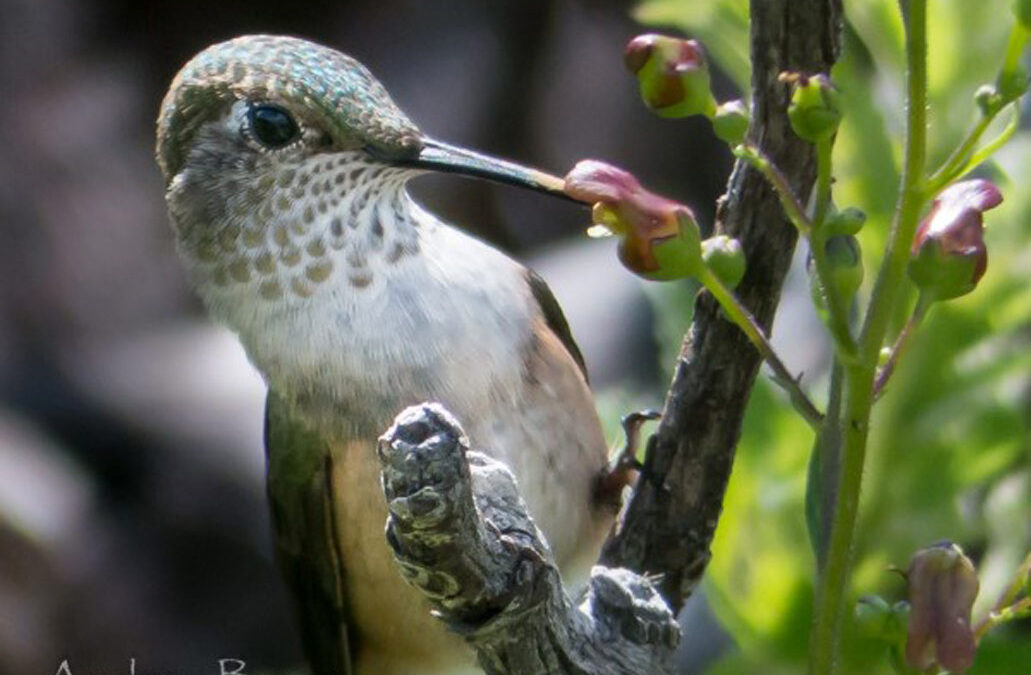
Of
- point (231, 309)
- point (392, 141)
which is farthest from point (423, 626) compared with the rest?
point (392, 141)

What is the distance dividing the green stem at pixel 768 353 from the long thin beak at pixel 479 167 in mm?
747

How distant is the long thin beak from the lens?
10.0 ft

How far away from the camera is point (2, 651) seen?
271 inches

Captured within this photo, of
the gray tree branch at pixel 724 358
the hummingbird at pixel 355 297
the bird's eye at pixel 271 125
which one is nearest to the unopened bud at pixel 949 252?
the gray tree branch at pixel 724 358

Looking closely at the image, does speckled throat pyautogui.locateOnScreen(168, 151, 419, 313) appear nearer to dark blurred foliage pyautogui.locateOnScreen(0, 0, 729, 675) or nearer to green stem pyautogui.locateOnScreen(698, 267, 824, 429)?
green stem pyautogui.locateOnScreen(698, 267, 824, 429)

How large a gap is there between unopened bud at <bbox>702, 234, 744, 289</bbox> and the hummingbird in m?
1.08

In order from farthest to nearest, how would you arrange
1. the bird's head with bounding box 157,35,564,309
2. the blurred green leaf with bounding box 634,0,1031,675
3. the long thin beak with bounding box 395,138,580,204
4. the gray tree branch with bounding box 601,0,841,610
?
1. the bird's head with bounding box 157,35,564,309
2. the blurred green leaf with bounding box 634,0,1031,675
3. the long thin beak with bounding box 395,138,580,204
4. the gray tree branch with bounding box 601,0,841,610

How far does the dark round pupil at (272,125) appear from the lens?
3443 millimetres

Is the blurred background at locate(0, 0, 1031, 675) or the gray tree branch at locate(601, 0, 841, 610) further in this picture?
the blurred background at locate(0, 0, 1031, 675)

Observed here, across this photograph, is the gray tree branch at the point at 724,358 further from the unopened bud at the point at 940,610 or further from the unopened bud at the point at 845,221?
the unopened bud at the point at 940,610

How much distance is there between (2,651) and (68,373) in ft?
3.33

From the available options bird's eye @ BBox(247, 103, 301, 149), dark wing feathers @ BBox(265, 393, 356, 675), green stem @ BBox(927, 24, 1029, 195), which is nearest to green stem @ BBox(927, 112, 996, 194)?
green stem @ BBox(927, 24, 1029, 195)

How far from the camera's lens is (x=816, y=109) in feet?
6.59

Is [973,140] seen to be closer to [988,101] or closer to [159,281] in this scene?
[988,101]
